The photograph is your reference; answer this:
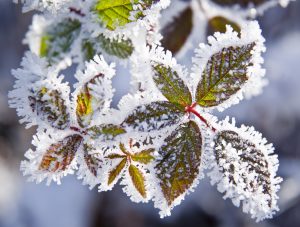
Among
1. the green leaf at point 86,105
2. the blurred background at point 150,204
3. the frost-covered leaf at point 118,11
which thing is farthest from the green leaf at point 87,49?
the blurred background at point 150,204

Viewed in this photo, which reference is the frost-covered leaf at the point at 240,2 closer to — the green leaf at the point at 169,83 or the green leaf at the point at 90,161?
the green leaf at the point at 169,83

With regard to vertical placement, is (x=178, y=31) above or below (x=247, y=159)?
above

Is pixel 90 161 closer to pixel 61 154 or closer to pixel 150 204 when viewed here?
pixel 61 154

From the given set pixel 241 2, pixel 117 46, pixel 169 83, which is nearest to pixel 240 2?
pixel 241 2

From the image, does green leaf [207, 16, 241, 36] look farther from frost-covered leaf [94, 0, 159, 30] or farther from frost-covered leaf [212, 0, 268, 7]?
frost-covered leaf [94, 0, 159, 30]

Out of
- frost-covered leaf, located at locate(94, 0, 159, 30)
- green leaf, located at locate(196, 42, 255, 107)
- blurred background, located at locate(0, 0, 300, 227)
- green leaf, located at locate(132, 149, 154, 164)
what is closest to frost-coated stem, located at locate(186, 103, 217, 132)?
green leaf, located at locate(196, 42, 255, 107)

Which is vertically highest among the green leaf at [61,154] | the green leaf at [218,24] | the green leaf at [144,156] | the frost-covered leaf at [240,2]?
the frost-covered leaf at [240,2]

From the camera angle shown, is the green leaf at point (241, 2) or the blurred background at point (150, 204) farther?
the blurred background at point (150, 204)
